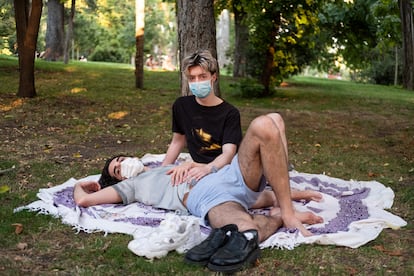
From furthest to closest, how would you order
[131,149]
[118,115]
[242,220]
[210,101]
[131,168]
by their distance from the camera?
[118,115]
[131,149]
[210,101]
[131,168]
[242,220]

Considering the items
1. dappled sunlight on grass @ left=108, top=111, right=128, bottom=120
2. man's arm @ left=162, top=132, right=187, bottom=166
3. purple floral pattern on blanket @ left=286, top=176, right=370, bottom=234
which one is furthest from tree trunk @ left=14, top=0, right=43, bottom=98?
purple floral pattern on blanket @ left=286, top=176, right=370, bottom=234

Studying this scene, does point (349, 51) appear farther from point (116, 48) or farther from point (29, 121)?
point (116, 48)

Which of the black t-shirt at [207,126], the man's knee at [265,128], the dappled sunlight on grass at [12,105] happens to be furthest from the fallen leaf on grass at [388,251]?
the dappled sunlight on grass at [12,105]

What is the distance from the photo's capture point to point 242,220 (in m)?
3.24

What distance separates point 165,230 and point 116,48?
117ft

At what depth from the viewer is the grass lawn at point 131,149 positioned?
3.04 metres

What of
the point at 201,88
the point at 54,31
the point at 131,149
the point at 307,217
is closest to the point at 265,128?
the point at 307,217

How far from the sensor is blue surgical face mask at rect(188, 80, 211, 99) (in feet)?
13.2

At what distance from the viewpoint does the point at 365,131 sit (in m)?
8.89

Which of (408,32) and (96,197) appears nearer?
(96,197)

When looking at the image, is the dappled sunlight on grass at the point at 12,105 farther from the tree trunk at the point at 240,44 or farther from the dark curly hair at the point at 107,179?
the tree trunk at the point at 240,44

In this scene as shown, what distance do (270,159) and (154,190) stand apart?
3.66 feet

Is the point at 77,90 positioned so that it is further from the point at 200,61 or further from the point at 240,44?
the point at 200,61

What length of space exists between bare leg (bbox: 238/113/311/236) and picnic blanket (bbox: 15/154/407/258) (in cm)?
15
